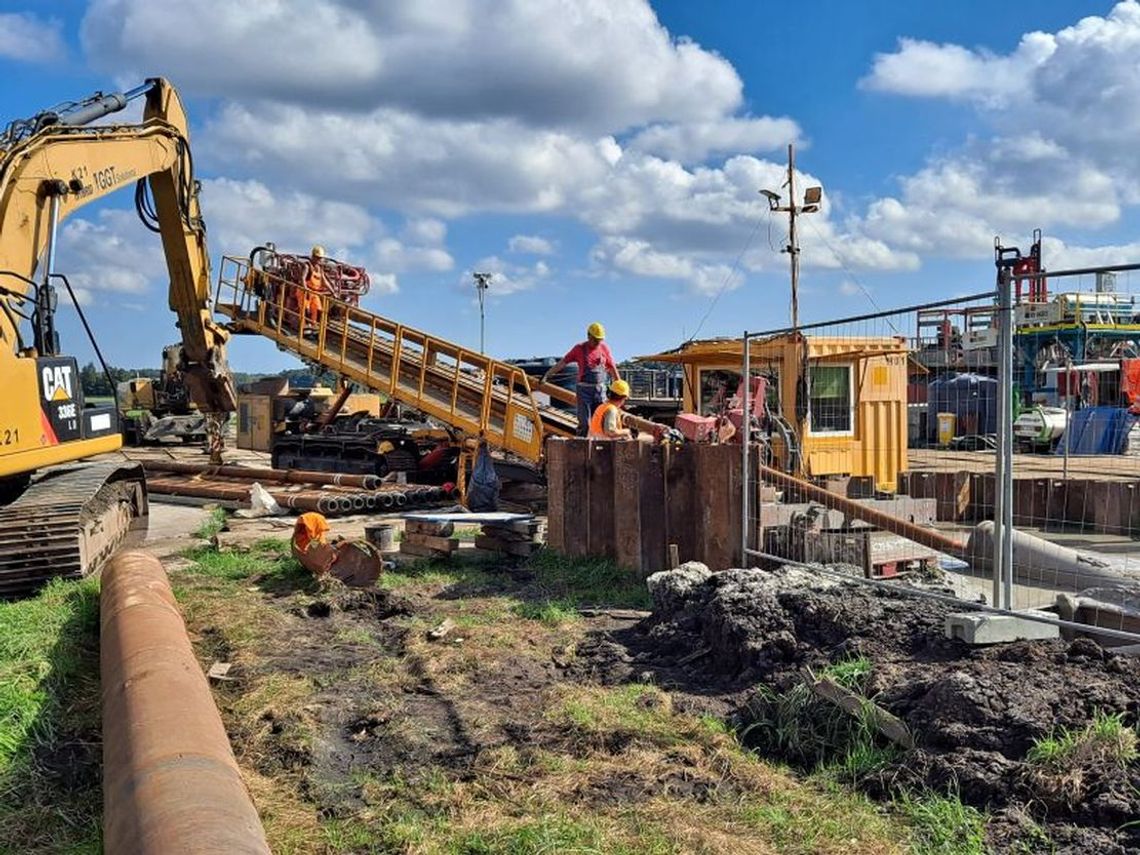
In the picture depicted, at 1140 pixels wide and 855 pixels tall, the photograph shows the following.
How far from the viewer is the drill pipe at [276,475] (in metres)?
15.6

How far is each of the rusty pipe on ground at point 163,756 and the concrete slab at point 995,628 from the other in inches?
152

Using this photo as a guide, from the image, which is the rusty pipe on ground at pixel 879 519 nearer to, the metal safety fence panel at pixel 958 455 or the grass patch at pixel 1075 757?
the metal safety fence panel at pixel 958 455

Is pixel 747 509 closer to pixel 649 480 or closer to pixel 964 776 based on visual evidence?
pixel 649 480

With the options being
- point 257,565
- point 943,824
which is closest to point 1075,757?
point 943,824

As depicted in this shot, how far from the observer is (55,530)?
792 centimetres

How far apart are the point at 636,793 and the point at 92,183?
27.2ft

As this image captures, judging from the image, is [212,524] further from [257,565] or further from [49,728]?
[49,728]

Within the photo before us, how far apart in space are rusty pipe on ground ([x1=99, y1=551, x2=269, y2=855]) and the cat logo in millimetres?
2908

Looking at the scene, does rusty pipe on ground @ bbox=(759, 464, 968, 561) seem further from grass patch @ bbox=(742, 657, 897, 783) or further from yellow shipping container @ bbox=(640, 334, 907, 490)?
grass patch @ bbox=(742, 657, 897, 783)

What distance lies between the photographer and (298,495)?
48.9 feet

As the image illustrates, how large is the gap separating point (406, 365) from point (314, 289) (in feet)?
8.34

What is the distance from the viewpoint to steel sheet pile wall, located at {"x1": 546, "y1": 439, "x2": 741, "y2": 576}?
8.41 m

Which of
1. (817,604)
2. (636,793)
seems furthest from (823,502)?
(636,793)

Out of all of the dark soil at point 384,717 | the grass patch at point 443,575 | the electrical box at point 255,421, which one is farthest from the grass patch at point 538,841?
the electrical box at point 255,421
